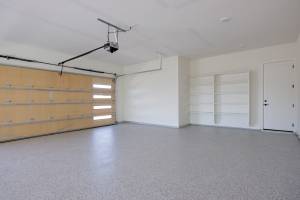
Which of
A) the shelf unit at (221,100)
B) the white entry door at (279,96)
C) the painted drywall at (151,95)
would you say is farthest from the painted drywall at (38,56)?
the white entry door at (279,96)

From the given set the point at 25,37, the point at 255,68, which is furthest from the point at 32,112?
the point at 255,68

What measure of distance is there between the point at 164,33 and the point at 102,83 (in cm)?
395

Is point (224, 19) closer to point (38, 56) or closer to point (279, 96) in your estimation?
point (279, 96)

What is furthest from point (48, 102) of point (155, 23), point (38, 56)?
point (155, 23)

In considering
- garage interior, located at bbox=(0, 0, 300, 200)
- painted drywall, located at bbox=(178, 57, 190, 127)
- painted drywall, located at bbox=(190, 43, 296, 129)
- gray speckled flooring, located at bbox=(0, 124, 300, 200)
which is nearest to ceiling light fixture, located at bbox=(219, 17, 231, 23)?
garage interior, located at bbox=(0, 0, 300, 200)

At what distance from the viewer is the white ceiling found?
323 cm

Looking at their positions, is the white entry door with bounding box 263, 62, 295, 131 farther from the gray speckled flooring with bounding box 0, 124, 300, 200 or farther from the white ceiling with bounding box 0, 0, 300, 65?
the gray speckled flooring with bounding box 0, 124, 300, 200

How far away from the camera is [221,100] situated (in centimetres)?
670

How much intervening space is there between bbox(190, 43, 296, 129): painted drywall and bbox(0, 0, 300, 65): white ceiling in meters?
0.38

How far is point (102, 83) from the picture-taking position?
754cm

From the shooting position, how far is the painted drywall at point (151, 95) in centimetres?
692

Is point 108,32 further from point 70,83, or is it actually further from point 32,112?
point 32,112

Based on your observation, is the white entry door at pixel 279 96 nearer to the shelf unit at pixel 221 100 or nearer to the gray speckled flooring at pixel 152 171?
the shelf unit at pixel 221 100

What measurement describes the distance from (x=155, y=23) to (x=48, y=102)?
14.2ft
